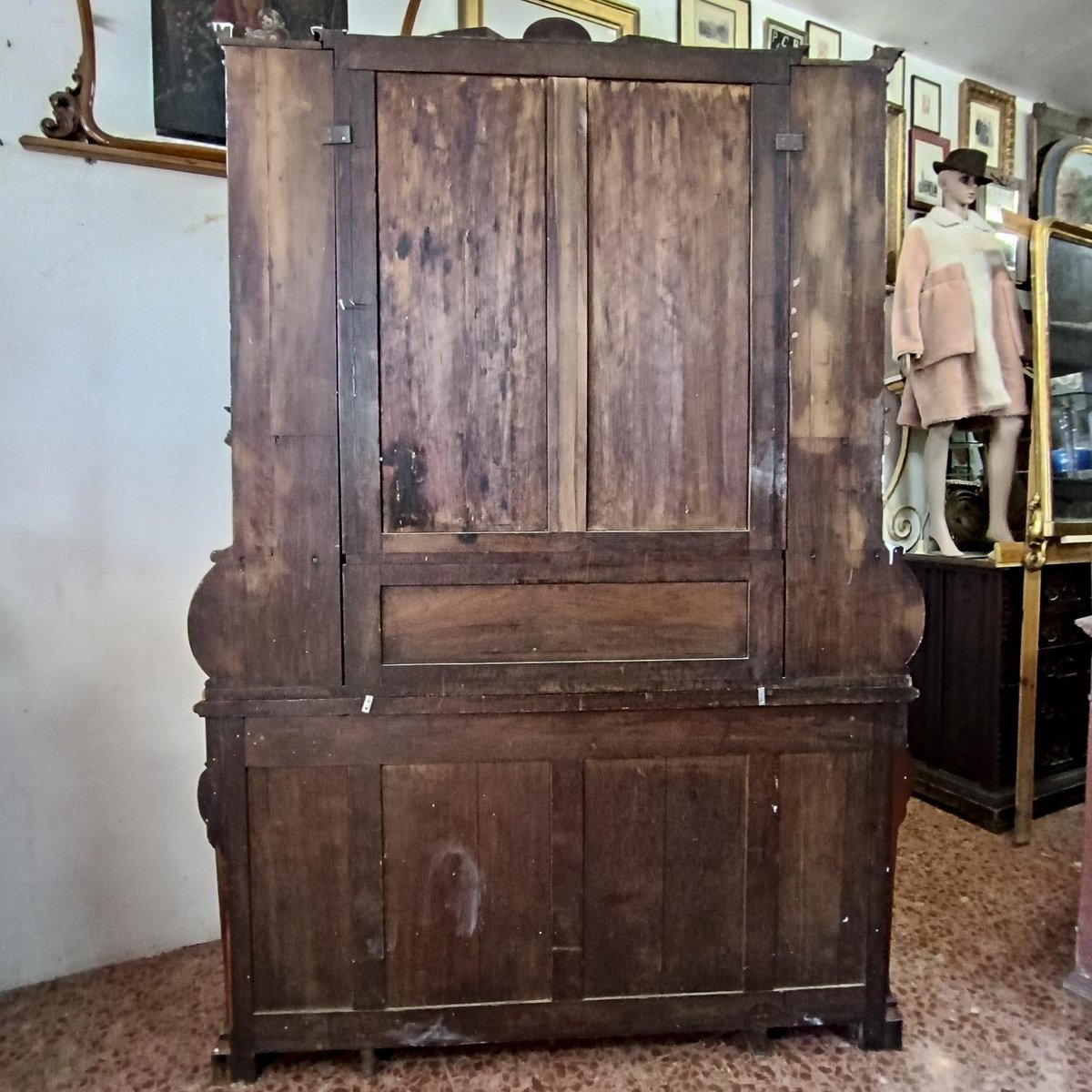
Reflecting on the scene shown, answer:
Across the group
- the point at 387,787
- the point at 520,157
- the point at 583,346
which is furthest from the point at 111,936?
the point at 520,157

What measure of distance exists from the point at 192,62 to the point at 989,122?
2749 millimetres

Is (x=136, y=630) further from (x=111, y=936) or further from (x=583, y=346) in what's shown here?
(x=583, y=346)

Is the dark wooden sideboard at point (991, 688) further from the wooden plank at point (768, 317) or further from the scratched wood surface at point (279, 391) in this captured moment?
the scratched wood surface at point (279, 391)

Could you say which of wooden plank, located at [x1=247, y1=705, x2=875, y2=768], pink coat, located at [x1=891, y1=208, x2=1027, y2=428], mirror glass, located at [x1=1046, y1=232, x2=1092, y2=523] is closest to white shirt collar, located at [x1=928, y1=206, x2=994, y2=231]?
pink coat, located at [x1=891, y1=208, x2=1027, y2=428]

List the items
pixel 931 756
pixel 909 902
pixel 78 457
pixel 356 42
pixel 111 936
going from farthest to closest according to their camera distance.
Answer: pixel 931 756 < pixel 909 902 < pixel 111 936 < pixel 78 457 < pixel 356 42

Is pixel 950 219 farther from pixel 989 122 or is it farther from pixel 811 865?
pixel 811 865

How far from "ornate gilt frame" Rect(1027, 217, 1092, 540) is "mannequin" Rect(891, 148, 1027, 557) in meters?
0.06

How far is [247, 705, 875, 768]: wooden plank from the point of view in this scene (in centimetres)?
132

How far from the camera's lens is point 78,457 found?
5.23 ft

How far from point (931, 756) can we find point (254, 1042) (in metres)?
2.22

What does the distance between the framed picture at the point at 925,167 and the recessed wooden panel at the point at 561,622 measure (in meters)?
2.11

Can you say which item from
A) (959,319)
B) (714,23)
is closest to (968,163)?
(959,319)

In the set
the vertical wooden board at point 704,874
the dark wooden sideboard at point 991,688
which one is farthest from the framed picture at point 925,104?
Result: the vertical wooden board at point 704,874

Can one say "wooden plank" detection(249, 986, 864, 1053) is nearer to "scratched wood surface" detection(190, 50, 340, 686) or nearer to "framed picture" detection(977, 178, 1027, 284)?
"scratched wood surface" detection(190, 50, 340, 686)
